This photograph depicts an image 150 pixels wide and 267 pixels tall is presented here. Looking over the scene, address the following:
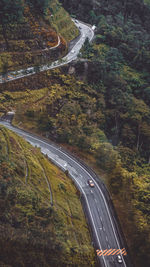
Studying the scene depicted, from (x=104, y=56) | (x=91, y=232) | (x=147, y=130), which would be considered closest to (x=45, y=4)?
(x=104, y=56)

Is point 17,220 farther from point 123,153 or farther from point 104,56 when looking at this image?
point 104,56

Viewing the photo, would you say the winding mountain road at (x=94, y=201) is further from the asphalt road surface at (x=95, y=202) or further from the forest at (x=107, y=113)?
the forest at (x=107, y=113)

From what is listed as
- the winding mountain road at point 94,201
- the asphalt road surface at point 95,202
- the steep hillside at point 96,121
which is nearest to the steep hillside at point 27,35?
the winding mountain road at point 94,201

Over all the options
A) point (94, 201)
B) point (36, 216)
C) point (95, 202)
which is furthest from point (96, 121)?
point (36, 216)

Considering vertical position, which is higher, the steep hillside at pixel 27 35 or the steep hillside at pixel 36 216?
the steep hillside at pixel 27 35

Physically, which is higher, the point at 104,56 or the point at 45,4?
the point at 45,4

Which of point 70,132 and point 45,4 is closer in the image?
point 70,132
